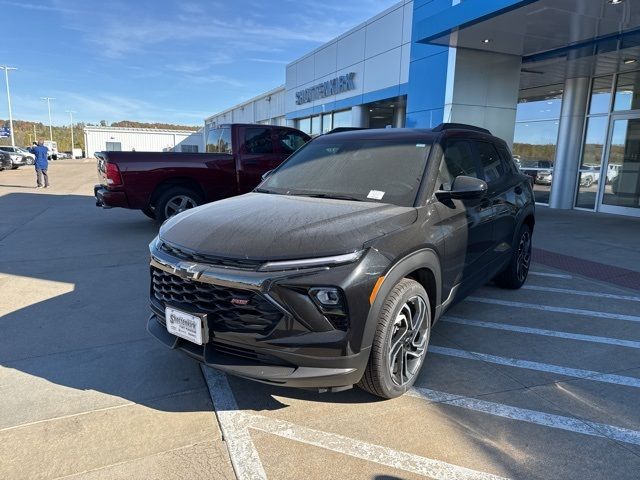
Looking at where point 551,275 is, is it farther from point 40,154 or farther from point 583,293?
point 40,154

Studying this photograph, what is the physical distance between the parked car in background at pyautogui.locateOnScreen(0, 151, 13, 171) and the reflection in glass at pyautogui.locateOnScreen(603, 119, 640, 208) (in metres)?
35.2

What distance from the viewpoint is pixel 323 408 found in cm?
301

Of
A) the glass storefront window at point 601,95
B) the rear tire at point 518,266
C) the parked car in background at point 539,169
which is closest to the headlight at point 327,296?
the rear tire at point 518,266

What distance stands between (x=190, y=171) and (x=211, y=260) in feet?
19.8

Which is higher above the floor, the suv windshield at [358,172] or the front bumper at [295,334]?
the suv windshield at [358,172]

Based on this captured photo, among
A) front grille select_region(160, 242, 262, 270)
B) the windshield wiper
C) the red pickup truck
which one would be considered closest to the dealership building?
the red pickup truck

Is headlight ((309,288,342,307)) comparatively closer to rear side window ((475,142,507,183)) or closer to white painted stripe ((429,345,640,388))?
white painted stripe ((429,345,640,388))

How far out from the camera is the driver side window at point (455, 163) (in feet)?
12.0

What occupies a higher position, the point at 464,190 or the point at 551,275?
the point at 464,190

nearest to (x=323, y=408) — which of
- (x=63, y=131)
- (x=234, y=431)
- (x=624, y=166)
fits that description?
(x=234, y=431)

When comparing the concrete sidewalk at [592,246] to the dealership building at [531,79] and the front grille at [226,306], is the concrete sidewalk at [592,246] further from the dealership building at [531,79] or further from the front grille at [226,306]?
the front grille at [226,306]

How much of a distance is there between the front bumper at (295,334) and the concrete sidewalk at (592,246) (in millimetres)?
5060

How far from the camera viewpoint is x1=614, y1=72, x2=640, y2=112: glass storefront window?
1237 centimetres

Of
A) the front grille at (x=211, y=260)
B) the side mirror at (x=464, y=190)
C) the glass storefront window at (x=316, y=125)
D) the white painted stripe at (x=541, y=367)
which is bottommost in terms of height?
the white painted stripe at (x=541, y=367)
